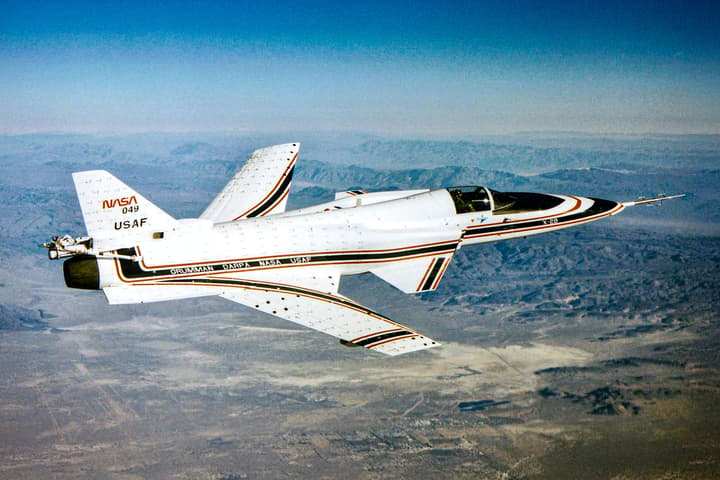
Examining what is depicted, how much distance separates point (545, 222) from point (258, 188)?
1064 cm

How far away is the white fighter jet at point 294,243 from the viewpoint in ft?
50.8

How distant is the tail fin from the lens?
50.0 feet

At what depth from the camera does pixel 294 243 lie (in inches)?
677

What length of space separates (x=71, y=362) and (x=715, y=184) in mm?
199294

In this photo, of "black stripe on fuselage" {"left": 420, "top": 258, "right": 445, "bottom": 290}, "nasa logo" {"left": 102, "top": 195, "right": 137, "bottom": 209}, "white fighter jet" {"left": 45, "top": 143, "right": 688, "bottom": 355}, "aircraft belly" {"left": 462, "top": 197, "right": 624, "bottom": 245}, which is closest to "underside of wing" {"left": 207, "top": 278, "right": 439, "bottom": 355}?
"white fighter jet" {"left": 45, "top": 143, "right": 688, "bottom": 355}

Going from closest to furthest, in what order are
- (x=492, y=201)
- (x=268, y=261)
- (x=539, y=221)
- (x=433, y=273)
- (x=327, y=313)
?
1. (x=327, y=313)
2. (x=268, y=261)
3. (x=433, y=273)
4. (x=492, y=201)
5. (x=539, y=221)

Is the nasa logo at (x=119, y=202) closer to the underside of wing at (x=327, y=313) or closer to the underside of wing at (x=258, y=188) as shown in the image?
the underside of wing at (x=327, y=313)

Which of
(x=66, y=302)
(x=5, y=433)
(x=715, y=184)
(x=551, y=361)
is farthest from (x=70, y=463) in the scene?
(x=715, y=184)

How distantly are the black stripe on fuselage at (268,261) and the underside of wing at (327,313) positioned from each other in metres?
0.45

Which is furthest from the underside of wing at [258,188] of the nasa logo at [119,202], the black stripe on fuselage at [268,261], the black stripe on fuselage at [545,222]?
the black stripe on fuselage at [545,222]

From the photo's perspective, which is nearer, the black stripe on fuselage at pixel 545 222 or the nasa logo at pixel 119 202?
the nasa logo at pixel 119 202

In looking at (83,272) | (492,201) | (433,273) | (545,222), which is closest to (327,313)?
(433,273)

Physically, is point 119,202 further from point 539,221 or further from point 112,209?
point 539,221

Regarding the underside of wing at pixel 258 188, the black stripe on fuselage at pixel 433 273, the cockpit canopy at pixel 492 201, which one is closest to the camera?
the black stripe on fuselage at pixel 433 273
